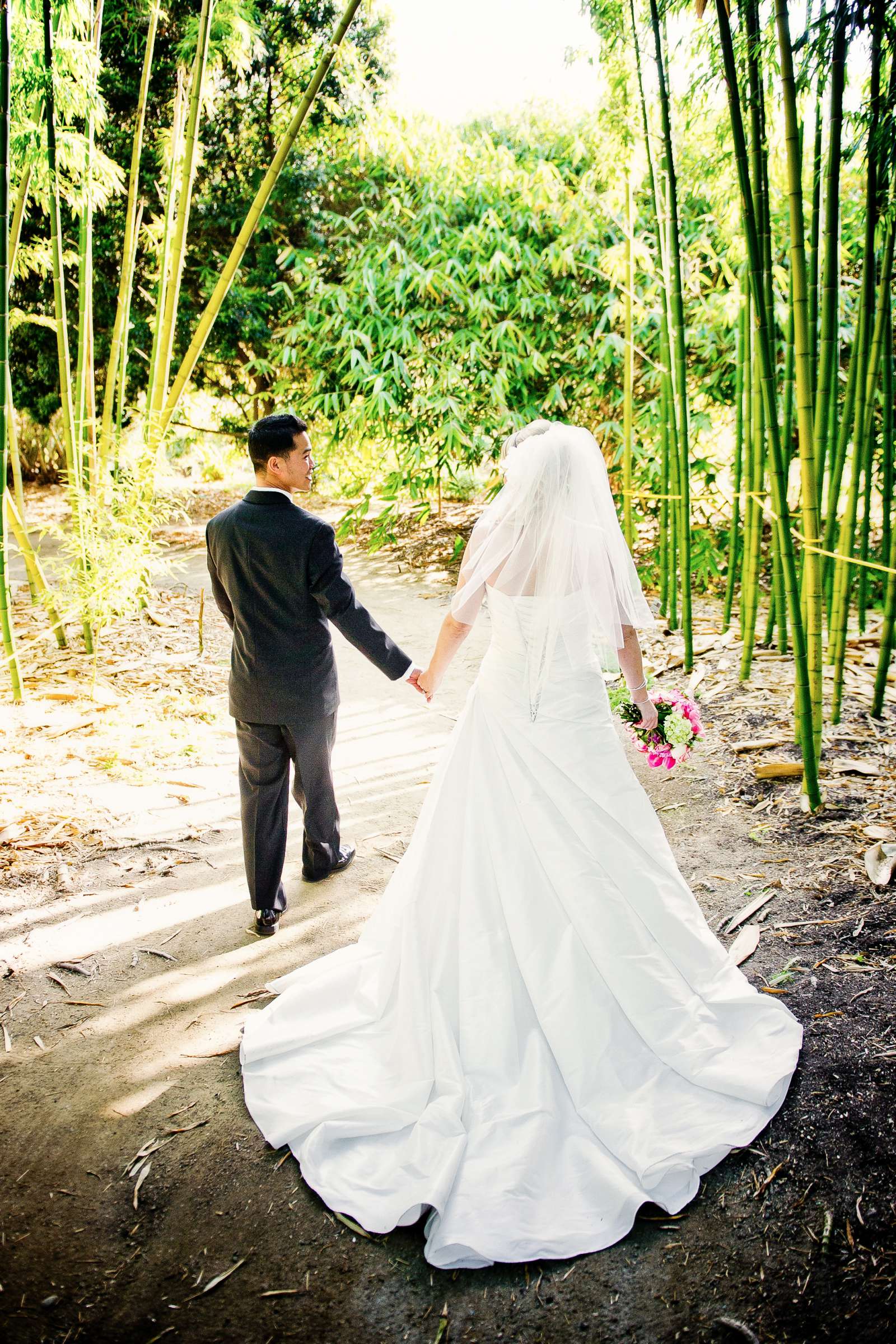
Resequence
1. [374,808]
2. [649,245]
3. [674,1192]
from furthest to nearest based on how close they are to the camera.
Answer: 1. [649,245]
2. [374,808]
3. [674,1192]

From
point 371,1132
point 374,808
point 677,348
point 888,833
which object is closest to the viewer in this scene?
point 371,1132

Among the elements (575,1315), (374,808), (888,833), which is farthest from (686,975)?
(374,808)

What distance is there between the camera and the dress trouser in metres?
2.38

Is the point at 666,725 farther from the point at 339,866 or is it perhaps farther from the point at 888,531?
the point at 888,531

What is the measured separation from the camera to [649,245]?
665cm

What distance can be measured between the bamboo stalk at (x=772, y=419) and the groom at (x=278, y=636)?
1308 millimetres

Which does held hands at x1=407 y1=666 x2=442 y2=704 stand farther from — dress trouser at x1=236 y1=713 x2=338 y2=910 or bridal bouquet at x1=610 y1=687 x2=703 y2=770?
bridal bouquet at x1=610 y1=687 x2=703 y2=770

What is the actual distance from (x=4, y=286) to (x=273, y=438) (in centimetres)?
149

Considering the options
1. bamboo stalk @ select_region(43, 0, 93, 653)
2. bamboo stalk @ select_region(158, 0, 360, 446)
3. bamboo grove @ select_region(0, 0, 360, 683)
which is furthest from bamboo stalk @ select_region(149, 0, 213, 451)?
bamboo stalk @ select_region(43, 0, 93, 653)

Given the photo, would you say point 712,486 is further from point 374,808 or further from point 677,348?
point 374,808

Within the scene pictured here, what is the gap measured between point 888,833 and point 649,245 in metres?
5.58

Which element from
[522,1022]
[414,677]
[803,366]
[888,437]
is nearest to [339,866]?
[414,677]

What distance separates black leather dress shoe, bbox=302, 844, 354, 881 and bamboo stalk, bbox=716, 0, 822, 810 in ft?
5.06

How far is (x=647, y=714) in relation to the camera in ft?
7.38
